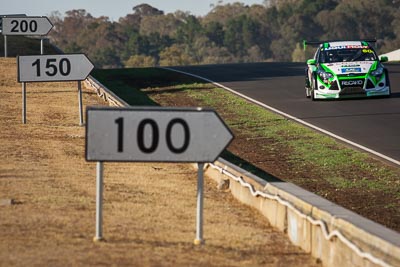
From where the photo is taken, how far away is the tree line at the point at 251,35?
434ft

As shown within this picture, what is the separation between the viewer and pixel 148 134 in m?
10.0

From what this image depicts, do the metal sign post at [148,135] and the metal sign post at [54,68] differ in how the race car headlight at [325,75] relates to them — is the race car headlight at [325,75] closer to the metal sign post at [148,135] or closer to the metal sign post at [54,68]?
the metal sign post at [54,68]

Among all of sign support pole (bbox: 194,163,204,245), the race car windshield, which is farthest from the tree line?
sign support pole (bbox: 194,163,204,245)

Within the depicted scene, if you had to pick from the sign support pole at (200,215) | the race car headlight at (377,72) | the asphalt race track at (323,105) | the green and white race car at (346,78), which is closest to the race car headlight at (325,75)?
the green and white race car at (346,78)

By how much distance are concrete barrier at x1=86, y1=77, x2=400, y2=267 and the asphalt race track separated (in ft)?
18.9

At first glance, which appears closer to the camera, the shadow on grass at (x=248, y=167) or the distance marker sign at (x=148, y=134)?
the distance marker sign at (x=148, y=134)

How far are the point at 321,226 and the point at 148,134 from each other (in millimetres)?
1757

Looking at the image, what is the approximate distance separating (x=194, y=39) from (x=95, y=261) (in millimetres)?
134847

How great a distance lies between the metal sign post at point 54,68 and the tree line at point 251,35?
338 feet

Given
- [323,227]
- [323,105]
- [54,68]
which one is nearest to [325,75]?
[323,105]

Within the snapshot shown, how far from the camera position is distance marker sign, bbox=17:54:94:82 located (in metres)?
21.0

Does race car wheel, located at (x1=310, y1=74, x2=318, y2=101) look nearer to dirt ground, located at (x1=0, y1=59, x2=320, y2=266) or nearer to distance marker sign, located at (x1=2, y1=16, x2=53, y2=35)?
distance marker sign, located at (x1=2, y1=16, x2=53, y2=35)

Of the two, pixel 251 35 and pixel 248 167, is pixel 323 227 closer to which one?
pixel 248 167

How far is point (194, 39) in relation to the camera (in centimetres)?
14350
